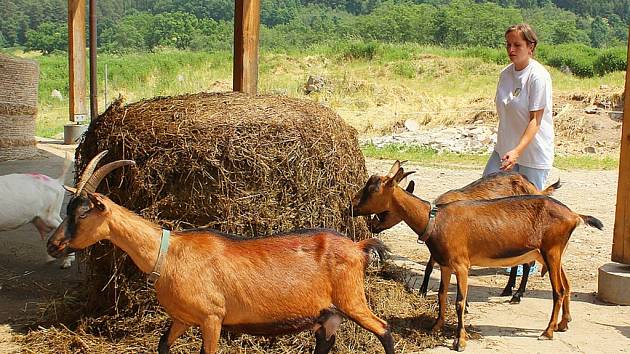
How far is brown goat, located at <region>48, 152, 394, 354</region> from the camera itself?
3947mm

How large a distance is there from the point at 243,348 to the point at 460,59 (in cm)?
3264

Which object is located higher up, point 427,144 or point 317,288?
point 317,288

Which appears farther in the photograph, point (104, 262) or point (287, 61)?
point (287, 61)

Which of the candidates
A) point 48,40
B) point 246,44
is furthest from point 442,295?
point 48,40

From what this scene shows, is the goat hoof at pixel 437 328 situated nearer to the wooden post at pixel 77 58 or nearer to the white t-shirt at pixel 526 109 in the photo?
the white t-shirt at pixel 526 109

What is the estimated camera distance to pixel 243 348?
15.8 ft

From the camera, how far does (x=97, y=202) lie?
12.8 ft

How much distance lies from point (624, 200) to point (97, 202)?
4611 millimetres

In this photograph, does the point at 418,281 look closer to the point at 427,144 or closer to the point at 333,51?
the point at 427,144

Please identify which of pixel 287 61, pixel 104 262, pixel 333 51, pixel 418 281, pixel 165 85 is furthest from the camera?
pixel 333 51

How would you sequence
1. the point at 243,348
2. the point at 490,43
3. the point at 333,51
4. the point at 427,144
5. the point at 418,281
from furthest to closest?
the point at 490,43 → the point at 333,51 → the point at 427,144 → the point at 418,281 → the point at 243,348

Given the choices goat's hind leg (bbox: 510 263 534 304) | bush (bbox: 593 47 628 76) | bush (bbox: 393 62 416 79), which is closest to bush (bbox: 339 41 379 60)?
bush (bbox: 393 62 416 79)

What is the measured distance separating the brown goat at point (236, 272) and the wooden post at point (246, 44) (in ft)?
10.0

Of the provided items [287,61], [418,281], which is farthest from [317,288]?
[287,61]
